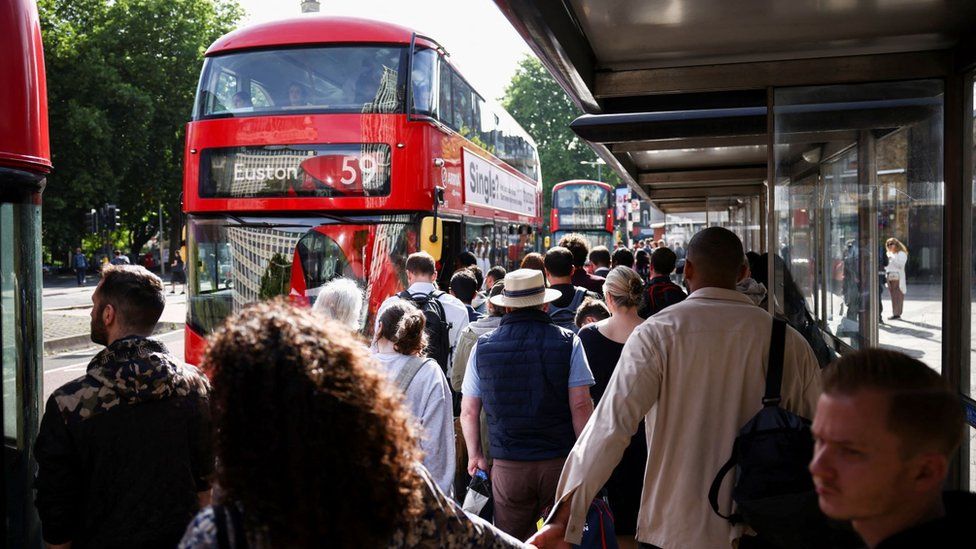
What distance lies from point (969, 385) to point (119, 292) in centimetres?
377

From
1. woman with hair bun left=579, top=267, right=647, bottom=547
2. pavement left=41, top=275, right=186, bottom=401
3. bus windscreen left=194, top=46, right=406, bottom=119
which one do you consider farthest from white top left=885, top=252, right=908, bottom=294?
pavement left=41, top=275, right=186, bottom=401

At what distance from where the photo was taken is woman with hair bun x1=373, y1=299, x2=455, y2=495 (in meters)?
4.27

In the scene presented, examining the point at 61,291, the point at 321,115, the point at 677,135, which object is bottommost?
the point at 61,291

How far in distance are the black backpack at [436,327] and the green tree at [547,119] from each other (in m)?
52.3

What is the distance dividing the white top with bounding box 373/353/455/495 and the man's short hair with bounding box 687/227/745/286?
4.67 feet

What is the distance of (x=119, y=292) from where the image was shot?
10.5 ft

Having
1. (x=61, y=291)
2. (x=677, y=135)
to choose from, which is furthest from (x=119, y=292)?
(x=61, y=291)

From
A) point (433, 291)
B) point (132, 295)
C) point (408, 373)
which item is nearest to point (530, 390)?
point (408, 373)

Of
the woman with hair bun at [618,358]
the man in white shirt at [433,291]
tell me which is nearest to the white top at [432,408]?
the woman with hair bun at [618,358]

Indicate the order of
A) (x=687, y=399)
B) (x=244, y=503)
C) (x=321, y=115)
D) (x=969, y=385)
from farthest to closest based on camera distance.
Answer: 1. (x=321, y=115)
2. (x=969, y=385)
3. (x=687, y=399)
4. (x=244, y=503)

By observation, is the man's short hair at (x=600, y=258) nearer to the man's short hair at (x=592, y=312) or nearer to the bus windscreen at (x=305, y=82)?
the bus windscreen at (x=305, y=82)

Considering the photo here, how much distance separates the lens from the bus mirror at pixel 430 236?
31.4ft

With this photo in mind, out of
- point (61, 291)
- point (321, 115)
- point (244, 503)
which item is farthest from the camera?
point (61, 291)

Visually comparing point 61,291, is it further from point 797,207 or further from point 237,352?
point 237,352
